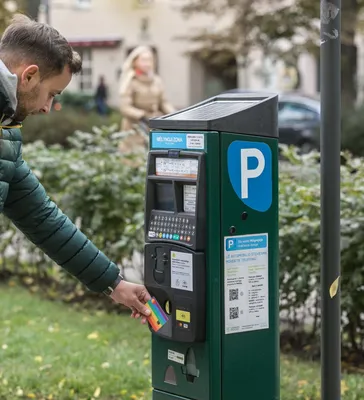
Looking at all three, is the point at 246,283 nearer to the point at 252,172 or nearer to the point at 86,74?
the point at 252,172

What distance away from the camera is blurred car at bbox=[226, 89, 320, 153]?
62.7 ft

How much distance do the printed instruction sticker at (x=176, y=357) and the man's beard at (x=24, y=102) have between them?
1.21 metres

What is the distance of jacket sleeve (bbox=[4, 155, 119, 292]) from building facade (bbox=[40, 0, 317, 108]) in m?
31.4

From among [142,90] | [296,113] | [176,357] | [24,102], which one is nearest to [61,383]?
[176,357]

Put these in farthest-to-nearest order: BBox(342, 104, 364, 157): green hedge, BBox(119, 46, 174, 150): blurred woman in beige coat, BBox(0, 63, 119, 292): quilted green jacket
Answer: BBox(342, 104, 364, 157): green hedge < BBox(119, 46, 174, 150): blurred woman in beige coat < BBox(0, 63, 119, 292): quilted green jacket

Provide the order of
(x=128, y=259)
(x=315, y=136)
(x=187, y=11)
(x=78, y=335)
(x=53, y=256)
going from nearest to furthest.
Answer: (x=53, y=256), (x=78, y=335), (x=128, y=259), (x=315, y=136), (x=187, y=11)

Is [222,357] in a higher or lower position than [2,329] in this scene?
higher

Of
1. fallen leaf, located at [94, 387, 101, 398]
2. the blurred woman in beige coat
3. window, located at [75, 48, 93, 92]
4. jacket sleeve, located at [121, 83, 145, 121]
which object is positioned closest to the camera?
fallen leaf, located at [94, 387, 101, 398]

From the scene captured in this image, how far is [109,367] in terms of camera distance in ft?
15.9

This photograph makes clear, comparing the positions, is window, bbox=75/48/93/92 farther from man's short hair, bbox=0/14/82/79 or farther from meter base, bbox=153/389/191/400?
man's short hair, bbox=0/14/82/79

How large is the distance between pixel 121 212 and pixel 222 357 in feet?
10.6

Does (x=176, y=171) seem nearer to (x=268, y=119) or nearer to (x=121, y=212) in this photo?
(x=268, y=119)

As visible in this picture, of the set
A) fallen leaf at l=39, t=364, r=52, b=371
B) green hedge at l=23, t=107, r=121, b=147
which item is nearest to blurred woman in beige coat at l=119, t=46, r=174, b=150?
fallen leaf at l=39, t=364, r=52, b=371

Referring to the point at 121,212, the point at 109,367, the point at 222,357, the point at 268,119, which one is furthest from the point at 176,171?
the point at 121,212
